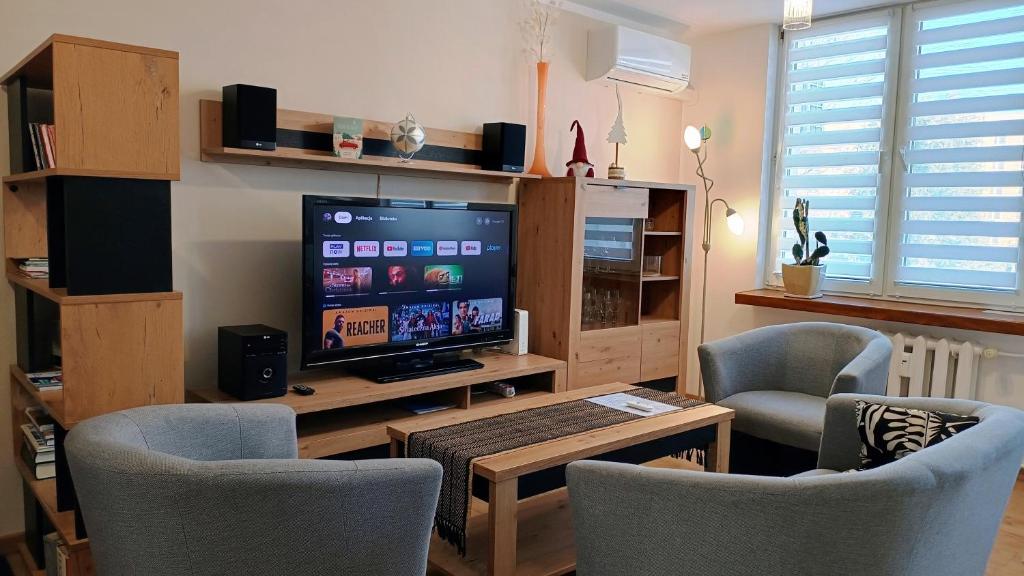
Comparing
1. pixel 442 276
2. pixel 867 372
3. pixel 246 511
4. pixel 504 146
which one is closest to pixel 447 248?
pixel 442 276

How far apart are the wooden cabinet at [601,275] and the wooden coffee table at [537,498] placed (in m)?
0.88

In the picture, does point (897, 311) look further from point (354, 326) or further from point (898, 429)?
point (354, 326)

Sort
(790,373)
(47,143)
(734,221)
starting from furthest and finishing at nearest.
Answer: (734,221) → (790,373) → (47,143)

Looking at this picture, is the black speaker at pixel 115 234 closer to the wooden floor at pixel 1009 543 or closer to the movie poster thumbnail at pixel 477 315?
the wooden floor at pixel 1009 543

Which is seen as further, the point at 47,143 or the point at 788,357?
the point at 788,357

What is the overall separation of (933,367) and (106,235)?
378cm

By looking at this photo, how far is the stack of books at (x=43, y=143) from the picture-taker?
7.90 ft

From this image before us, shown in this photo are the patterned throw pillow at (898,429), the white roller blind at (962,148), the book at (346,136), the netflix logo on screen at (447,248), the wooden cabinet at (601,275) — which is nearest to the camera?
the patterned throw pillow at (898,429)

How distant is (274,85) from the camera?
3.19 m

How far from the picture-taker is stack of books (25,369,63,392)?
7.81 feet

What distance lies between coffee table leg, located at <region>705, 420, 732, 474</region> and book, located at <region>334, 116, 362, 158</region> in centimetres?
187

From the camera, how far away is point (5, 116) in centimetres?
265

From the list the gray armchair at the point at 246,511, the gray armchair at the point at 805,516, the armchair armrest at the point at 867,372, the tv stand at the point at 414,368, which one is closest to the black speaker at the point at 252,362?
the tv stand at the point at 414,368

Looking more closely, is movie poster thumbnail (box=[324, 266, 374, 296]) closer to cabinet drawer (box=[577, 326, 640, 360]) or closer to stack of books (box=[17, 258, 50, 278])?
stack of books (box=[17, 258, 50, 278])
